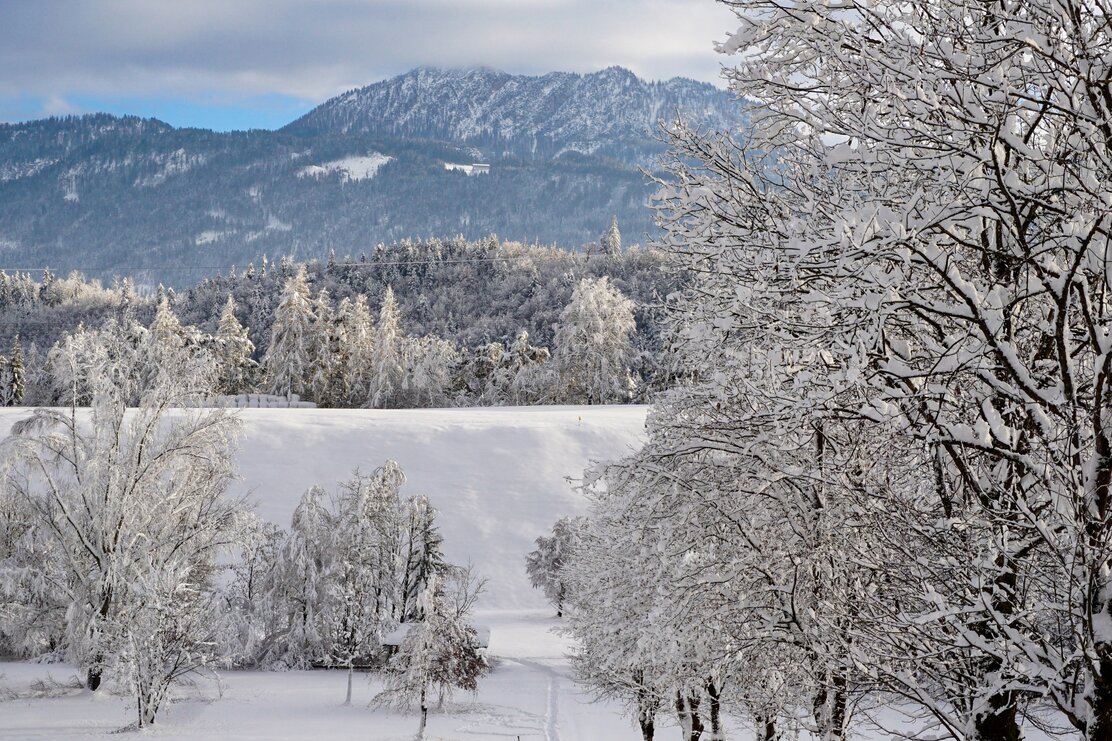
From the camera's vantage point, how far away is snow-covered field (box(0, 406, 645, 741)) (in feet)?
76.2

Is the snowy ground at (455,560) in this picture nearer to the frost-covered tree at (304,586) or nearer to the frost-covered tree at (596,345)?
the frost-covered tree at (304,586)

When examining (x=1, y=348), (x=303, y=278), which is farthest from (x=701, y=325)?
(x=1, y=348)

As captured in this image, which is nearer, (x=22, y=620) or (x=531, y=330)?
(x=22, y=620)

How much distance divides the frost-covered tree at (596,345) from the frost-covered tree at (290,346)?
20.1 metres

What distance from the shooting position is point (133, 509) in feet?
74.2

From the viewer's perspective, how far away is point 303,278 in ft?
241

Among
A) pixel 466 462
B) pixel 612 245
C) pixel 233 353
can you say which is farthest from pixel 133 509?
pixel 612 245

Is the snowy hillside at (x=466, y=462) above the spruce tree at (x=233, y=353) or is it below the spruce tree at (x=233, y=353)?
below

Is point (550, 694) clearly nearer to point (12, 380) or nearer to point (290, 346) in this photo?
point (290, 346)

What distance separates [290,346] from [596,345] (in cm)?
2440

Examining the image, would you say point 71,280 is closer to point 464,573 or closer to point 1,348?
point 1,348

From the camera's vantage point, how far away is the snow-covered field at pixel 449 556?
914 inches

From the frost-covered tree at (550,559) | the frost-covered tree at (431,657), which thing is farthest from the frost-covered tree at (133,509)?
the frost-covered tree at (550,559)

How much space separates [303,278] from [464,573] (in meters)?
46.3
